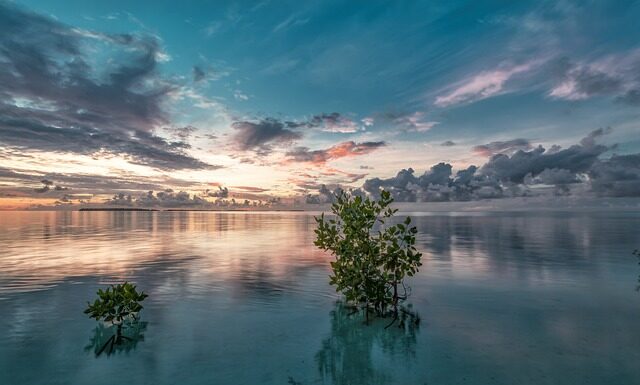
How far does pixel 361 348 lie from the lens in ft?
45.7

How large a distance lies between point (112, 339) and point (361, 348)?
9.62 meters

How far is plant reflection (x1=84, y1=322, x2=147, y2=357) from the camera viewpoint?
13.7m

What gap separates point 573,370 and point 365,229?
10.3m

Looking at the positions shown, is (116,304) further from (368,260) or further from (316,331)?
(368,260)

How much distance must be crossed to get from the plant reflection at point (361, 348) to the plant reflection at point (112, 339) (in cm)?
731

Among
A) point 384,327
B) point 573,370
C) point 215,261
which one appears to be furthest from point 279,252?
point 573,370

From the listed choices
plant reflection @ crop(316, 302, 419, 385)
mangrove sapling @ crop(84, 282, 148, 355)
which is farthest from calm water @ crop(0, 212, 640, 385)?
mangrove sapling @ crop(84, 282, 148, 355)

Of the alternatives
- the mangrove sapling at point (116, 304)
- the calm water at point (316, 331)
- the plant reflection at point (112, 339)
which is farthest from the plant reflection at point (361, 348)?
the mangrove sapling at point (116, 304)

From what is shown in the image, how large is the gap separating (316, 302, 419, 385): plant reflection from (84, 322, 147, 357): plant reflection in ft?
24.0

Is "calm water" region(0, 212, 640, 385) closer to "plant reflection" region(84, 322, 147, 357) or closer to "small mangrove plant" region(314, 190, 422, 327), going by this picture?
"plant reflection" region(84, 322, 147, 357)

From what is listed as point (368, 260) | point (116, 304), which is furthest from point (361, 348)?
point (116, 304)

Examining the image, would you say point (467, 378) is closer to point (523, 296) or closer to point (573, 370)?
point (573, 370)

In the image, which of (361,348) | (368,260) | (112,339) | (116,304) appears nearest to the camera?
(361,348)

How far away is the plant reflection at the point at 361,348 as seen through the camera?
11.8 metres
